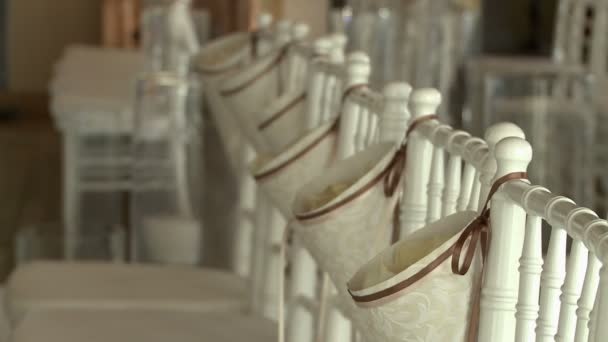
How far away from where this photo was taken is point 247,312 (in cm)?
246

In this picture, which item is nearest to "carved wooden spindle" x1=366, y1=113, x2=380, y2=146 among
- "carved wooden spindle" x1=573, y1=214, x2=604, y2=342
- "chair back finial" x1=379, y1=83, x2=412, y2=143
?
"chair back finial" x1=379, y1=83, x2=412, y2=143

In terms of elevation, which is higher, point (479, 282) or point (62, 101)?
point (479, 282)

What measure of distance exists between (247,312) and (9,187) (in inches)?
176

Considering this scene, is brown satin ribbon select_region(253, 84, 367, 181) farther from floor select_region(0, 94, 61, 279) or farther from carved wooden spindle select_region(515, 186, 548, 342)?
floor select_region(0, 94, 61, 279)

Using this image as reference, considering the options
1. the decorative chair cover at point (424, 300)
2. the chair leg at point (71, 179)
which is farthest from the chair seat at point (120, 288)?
the chair leg at point (71, 179)

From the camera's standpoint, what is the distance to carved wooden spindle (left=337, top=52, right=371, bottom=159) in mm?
1774

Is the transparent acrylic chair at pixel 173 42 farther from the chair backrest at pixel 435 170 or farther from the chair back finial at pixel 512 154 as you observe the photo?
the chair back finial at pixel 512 154

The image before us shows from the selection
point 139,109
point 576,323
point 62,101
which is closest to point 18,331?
point 576,323

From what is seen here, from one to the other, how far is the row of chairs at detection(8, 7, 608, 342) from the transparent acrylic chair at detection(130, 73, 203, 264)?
2.47ft

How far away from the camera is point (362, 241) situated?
1.39 m

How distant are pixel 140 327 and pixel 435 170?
1088mm

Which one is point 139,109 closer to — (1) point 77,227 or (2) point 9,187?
(1) point 77,227

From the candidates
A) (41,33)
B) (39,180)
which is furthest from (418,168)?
(41,33)

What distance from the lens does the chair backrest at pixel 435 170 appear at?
125 cm
